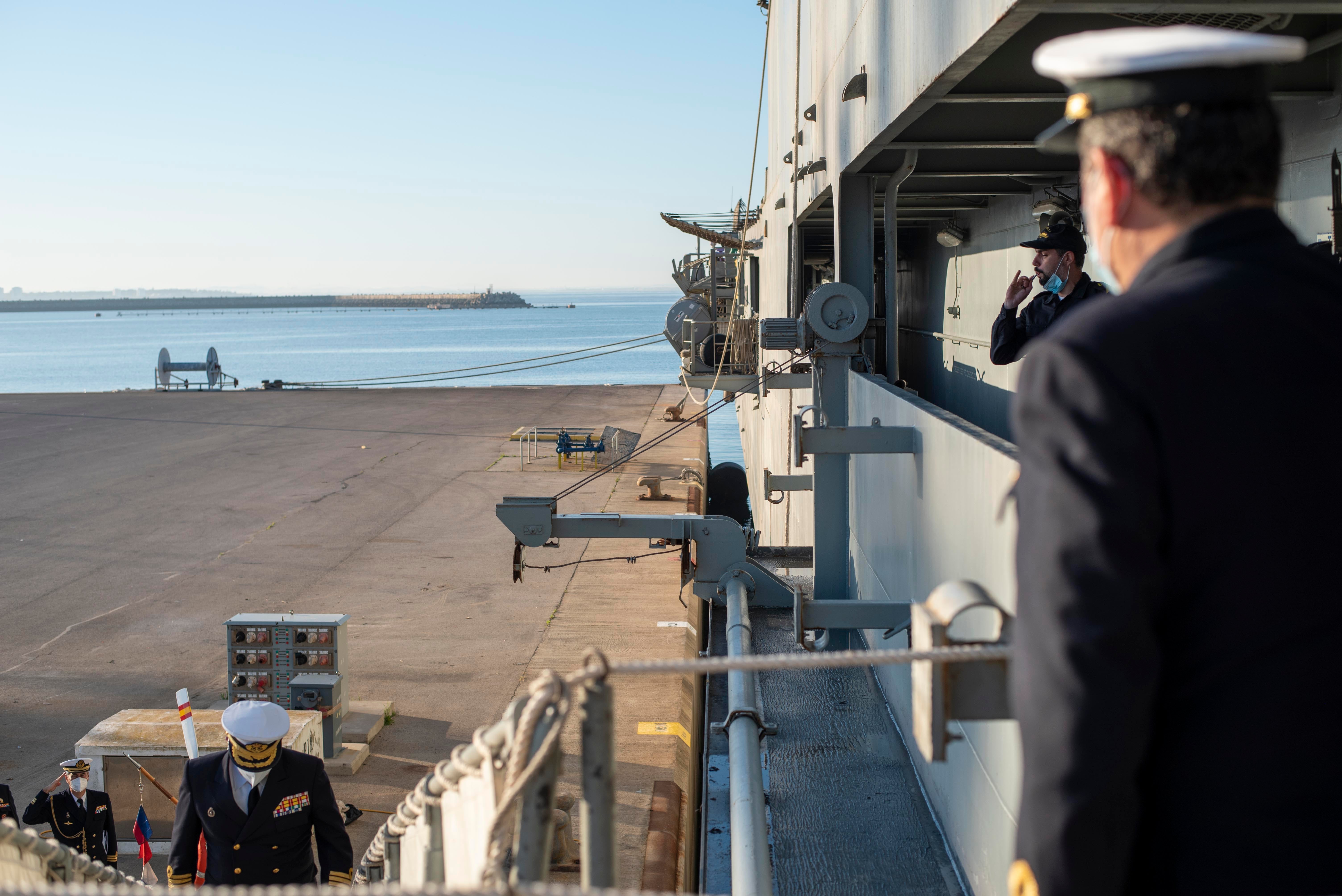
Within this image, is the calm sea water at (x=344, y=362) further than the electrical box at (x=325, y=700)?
Yes

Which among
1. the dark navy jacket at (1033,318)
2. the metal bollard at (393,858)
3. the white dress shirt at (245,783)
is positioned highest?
the dark navy jacket at (1033,318)

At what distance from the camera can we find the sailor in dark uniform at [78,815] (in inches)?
281

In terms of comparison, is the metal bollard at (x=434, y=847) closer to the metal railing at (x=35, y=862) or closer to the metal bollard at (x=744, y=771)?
the metal railing at (x=35, y=862)

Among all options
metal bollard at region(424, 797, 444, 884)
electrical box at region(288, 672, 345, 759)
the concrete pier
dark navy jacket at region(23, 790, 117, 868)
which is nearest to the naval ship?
metal bollard at region(424, 797, 444, 884)

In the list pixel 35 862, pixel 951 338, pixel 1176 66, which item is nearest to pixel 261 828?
pixel 35 862

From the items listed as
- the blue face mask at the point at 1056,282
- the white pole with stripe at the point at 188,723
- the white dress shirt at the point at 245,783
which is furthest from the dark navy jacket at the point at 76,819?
the blue face mask at the point at 1056,282

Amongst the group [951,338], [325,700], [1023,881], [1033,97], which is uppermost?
[1033,97]

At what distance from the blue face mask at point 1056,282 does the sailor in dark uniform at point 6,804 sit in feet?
22.9

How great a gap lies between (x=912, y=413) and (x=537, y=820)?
5.14 meters

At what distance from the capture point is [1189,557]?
4.57 ft

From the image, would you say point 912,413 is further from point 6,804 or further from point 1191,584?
point 6,804

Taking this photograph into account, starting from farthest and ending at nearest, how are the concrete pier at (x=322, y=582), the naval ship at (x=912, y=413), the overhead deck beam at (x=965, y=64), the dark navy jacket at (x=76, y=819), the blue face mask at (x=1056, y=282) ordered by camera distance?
the concrete pier at (x=322, y=582) < the dark navy jacket at (x=76, y=819) < the blue face mask at (x=1056, y=282) < the naval ship at (x=912, y=413) < the overhead deck beam at (x=965, y=64)

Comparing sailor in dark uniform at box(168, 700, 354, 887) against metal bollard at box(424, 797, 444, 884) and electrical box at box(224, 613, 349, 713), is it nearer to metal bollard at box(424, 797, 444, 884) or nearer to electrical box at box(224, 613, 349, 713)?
metal bollard at box(424, 797, 444, 884)

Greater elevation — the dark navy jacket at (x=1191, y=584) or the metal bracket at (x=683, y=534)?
the dark navy jacket at (x=1191, y=584)
